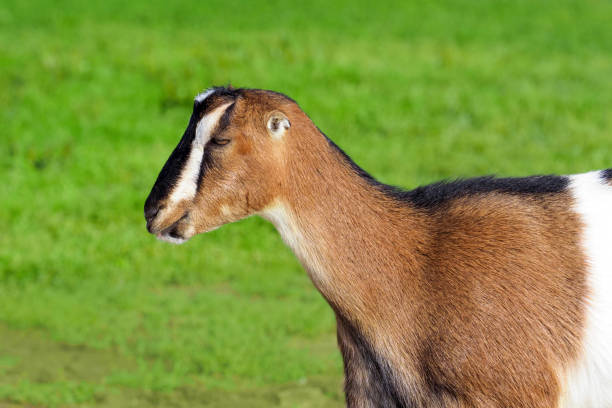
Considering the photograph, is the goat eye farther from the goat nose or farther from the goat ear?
the goat nose

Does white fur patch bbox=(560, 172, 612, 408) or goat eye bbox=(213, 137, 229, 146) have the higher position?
goat eye bbox=(213, 137, 229, 146)

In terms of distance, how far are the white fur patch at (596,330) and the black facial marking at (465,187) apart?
0.89 ft

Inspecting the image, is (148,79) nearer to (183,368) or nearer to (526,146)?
(526,146)

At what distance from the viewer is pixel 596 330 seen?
4.16 m

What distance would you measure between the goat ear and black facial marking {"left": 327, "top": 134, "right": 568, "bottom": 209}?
284mm

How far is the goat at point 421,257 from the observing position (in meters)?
4.18

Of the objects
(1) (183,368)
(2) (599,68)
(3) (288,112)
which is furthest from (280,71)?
(3) (288,112)

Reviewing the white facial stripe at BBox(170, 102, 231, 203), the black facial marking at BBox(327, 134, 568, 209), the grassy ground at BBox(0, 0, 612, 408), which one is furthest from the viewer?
the grassy ground at BBox(0, 0, 612, 408)

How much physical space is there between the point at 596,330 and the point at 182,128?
8.53m

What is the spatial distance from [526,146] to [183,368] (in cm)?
640

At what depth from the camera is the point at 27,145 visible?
444 inches

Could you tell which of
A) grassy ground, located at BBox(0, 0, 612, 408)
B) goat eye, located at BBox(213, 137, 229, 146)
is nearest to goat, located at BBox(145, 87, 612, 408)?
goat eye, located at BBox(213, 137, 229, 146)

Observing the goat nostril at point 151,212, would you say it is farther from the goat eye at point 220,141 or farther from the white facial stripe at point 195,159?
the goat eye at point 220,141

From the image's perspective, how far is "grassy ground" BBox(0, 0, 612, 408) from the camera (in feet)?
23.6
